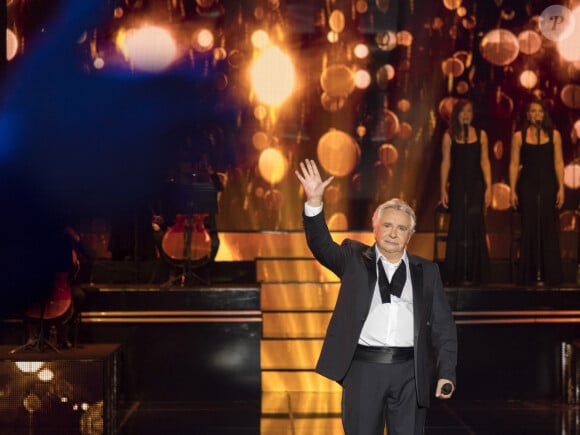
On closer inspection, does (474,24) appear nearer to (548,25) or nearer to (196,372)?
(548,25)

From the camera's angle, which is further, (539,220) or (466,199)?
(466,199)

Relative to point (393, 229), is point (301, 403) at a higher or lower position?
lower

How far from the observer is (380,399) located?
4.07 metres

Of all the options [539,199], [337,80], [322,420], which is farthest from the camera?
[337,80]

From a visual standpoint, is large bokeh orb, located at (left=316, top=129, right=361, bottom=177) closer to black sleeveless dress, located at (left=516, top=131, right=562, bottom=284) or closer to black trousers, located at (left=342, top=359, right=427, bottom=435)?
black sleeveless dress, located at (left=516, top=131, right=562, bottom=284)

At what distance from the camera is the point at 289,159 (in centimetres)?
1206

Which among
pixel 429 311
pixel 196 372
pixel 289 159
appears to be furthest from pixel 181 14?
pixel 429 311

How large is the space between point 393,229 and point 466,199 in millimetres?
4971

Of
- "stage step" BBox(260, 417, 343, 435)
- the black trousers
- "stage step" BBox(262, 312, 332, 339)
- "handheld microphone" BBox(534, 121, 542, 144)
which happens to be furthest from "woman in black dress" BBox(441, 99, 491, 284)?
the black trousers

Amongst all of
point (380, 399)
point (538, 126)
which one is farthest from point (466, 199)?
point (380, 399)

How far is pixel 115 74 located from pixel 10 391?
6130mm

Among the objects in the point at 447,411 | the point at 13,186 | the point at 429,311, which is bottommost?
the point at 447,411

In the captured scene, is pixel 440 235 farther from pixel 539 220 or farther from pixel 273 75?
pixel 273 75

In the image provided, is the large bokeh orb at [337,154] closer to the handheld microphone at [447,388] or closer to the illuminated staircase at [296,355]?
the illuminated staircase at [296,355]
